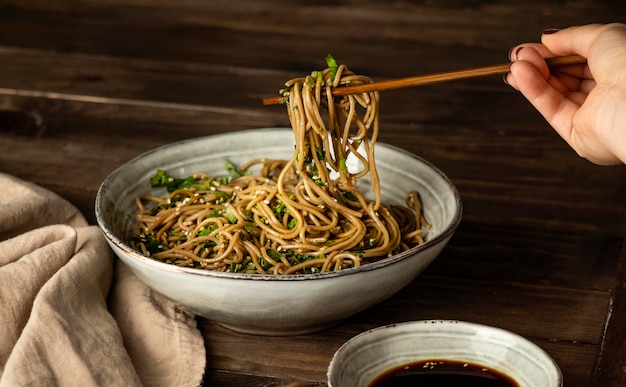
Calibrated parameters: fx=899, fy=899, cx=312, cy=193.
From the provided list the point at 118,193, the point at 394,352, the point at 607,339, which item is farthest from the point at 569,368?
the point at 118,193

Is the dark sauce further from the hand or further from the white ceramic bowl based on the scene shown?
the hand

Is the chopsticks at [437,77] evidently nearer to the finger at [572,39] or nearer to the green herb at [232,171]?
the finger at [572,39]

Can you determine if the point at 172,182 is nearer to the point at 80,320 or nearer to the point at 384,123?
the point at 80,320

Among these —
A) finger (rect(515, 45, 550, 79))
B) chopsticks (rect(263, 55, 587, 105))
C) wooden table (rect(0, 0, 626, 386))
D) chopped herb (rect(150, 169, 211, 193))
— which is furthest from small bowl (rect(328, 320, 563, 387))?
chopped herb (rect(150, 169, 211, 193))

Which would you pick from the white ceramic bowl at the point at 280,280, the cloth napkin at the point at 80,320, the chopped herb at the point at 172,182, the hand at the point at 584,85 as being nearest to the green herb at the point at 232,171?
the chopped herb at the point at 172,182

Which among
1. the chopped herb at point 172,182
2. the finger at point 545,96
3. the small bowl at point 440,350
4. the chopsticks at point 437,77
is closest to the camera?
the small bowl at point 440,350
